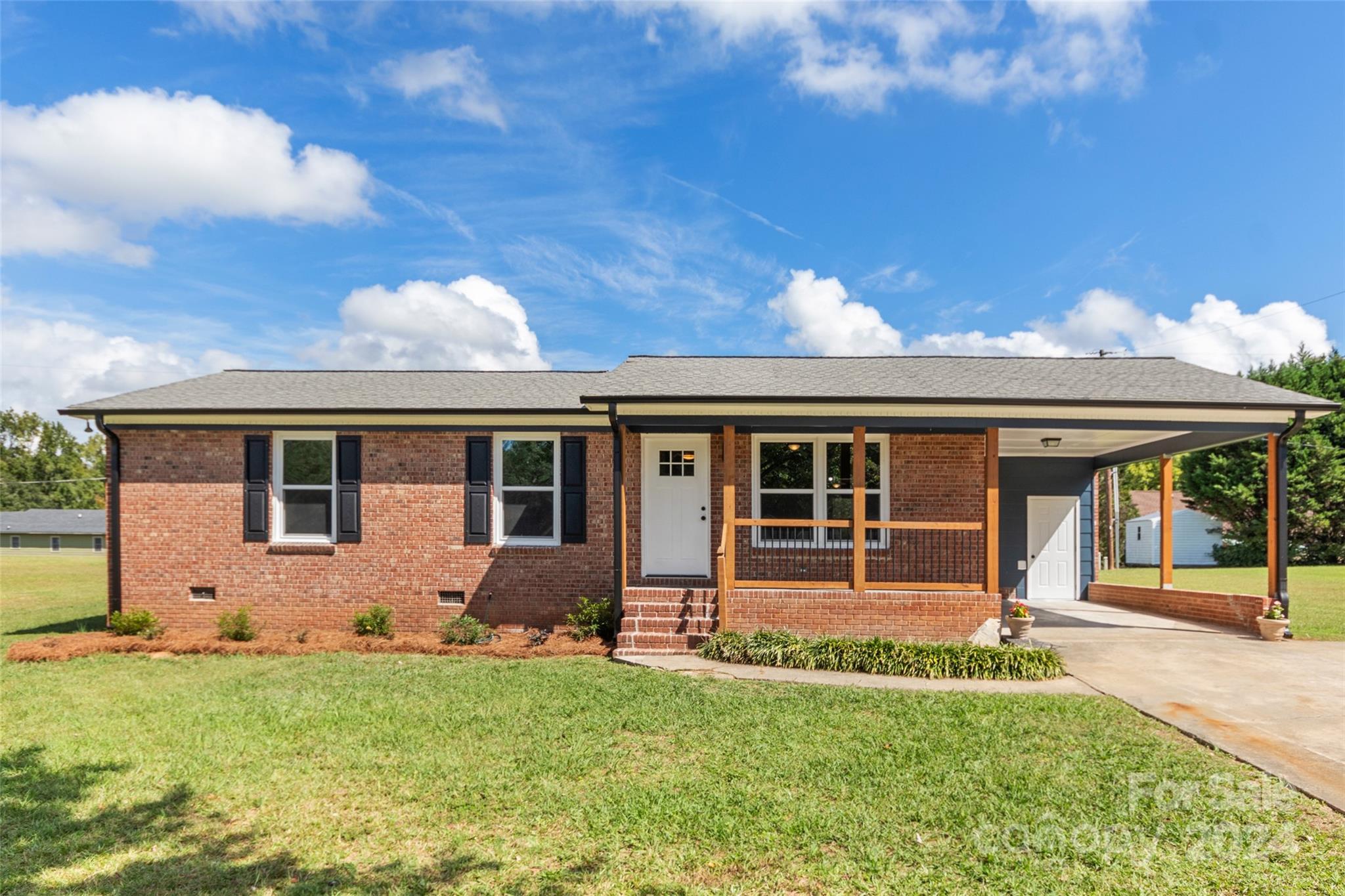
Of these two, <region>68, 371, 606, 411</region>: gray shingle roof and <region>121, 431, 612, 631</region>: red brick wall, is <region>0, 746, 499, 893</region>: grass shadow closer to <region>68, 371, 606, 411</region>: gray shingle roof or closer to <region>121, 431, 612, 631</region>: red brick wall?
<region>121, 431, 612, 631</region>: red brick wall

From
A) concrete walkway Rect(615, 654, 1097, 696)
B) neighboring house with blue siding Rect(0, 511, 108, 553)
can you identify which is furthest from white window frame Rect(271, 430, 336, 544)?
neighboring house with blue siding Rect(0, 511, 108, 553)

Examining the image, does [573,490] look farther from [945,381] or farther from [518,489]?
[945,381]

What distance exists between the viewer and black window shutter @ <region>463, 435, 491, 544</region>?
10305mm

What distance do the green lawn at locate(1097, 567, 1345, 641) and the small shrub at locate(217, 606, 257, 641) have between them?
14.8 m

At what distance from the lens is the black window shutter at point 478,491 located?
406 inches

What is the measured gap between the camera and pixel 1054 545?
13.6 metres

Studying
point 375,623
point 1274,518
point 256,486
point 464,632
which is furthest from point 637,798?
point 1274,518

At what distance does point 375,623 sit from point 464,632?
1554 millimetres

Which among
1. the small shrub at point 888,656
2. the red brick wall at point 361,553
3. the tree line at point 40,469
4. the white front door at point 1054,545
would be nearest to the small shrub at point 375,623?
the red brick wall at point 361,553

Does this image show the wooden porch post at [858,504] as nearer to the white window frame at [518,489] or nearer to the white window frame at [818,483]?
the white window frame at [818,483]

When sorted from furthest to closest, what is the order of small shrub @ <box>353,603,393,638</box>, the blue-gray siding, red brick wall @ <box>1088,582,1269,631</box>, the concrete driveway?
1. the blue-gray siding
2. small shrub @ <box>353,603,393,638</box>
3. red brick wall @ <box>1088,582,1269,631</box>
4. the concrete driveway

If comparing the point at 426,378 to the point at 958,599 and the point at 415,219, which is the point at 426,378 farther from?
the point at 958,599

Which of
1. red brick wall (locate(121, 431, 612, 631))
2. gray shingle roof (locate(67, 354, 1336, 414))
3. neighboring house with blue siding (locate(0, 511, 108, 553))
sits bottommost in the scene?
neighboring house with blue siding (locate(0, 511, 108, 553))

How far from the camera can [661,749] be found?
518 centimetres
